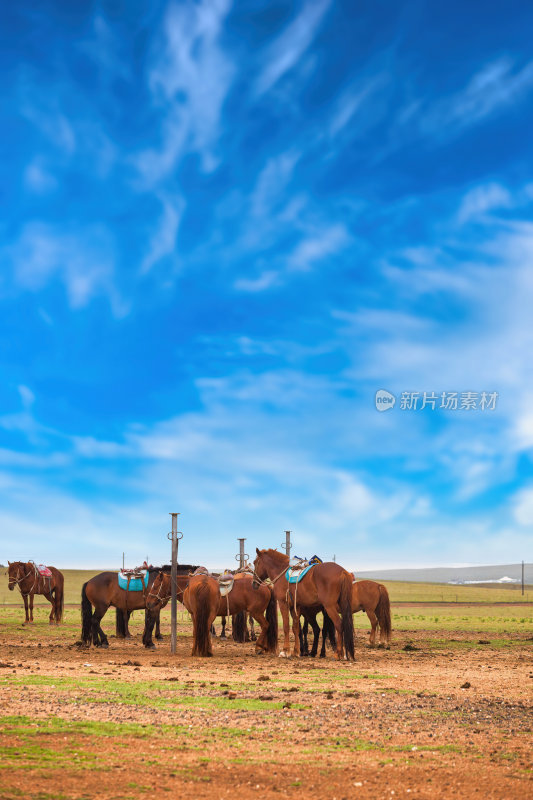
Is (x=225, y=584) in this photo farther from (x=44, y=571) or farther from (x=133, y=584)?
(x=44, y=571)

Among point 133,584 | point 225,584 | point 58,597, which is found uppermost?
point 225,584

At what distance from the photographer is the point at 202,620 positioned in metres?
18.3

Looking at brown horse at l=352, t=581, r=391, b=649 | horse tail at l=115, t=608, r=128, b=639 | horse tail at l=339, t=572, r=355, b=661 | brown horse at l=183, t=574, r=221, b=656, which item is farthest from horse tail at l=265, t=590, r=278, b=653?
horse tail at l=115, t=608, r=128, b=639

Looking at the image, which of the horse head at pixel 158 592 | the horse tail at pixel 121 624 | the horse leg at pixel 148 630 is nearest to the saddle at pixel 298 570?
the horse head at pixel 158 592

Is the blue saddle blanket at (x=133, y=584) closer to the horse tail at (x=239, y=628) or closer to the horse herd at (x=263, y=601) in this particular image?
the horse herd at (x=263, y=601)

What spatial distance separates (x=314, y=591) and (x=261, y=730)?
9.62m

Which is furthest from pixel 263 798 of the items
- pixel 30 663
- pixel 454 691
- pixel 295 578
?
pixel 295 578

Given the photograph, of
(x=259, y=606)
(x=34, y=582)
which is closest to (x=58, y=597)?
(x=34, y=582)

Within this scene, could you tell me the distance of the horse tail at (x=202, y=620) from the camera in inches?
712

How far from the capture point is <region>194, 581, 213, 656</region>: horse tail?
18078mm

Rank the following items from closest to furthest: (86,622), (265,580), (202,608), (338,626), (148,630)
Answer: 1. (202,608)
2. (338,626)
3. (265,580)
4. (148,630)
5. (86,622)

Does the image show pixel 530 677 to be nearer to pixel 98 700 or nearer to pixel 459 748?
pixel 459 748

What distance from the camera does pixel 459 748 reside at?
27.6ft

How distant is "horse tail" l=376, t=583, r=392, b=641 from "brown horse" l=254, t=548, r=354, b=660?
2.10m
